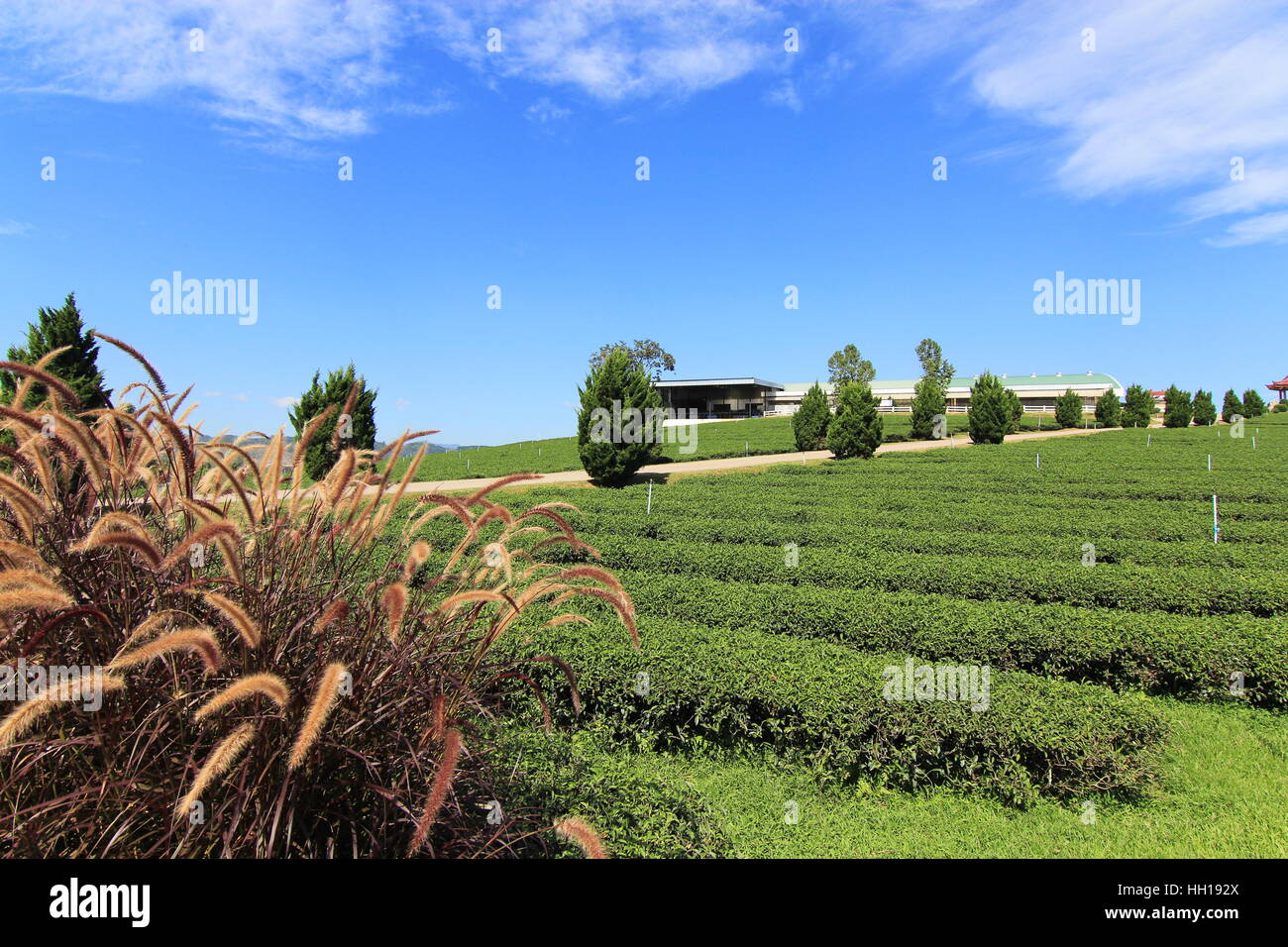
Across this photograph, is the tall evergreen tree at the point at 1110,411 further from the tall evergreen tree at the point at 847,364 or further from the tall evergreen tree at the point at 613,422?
the tall evergreen tree at the point at 613,422

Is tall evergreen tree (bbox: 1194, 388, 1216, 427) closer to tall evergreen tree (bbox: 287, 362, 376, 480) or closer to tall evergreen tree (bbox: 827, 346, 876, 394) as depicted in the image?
tall evergreen tree (bbox: 827, 346, 876, 394)

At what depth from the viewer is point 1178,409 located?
164 feet

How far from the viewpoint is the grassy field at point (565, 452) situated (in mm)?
32469

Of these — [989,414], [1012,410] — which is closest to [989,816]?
[989,414]

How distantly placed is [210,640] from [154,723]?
62 cm

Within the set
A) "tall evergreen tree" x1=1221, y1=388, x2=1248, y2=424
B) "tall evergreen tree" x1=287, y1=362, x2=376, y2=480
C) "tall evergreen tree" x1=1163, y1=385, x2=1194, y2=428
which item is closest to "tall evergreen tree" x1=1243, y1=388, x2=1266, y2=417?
"tall evergreen tree" x1=1221, y1=388, x2=1248, y2=424

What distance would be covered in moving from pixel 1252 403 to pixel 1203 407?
13.6 m

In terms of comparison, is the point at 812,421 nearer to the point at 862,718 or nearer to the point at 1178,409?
the point at 862,718

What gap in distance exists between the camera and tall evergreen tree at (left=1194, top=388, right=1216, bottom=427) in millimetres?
55188

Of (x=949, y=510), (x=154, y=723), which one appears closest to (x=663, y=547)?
(x=949, y=510)

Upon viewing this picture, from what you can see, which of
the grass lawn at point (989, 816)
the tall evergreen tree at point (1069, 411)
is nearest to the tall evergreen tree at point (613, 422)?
the grass lawn at point (989, 816)
